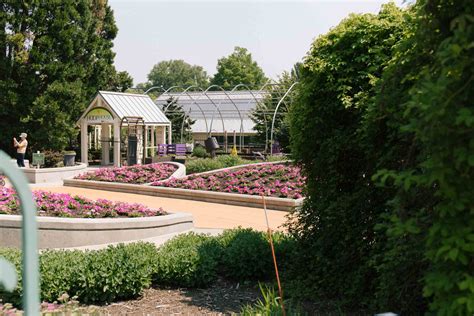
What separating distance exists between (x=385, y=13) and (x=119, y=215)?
547cm

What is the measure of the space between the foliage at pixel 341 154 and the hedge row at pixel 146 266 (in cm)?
67

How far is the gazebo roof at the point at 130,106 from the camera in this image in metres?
26.1

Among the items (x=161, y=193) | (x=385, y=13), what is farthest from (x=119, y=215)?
(x=161, y=193)

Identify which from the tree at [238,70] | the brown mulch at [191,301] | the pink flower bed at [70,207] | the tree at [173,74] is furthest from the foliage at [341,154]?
the tree at [173,74]

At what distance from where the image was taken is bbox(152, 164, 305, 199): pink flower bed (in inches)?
553

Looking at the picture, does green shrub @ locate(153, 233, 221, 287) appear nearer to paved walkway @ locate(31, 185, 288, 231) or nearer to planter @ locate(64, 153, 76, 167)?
paved walkway @ locate(31, 185, 288, 231)

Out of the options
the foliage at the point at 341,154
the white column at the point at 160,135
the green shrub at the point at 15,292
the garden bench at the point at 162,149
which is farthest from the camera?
the white column at the point at 160,135

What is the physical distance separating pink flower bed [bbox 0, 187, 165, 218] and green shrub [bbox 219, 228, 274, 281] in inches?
123

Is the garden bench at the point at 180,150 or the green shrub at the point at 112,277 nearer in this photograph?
the green shrub at the point at 112,277

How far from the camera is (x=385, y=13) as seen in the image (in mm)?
5879

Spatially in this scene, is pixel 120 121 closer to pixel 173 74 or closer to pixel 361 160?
pixel 361 160

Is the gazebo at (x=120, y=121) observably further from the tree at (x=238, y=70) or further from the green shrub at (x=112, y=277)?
the tree at (x=238, y=70)

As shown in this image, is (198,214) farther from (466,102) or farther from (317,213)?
(466,102)

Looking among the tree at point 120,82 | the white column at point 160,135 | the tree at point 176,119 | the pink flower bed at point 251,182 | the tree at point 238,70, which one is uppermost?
the tree at point 238,70
